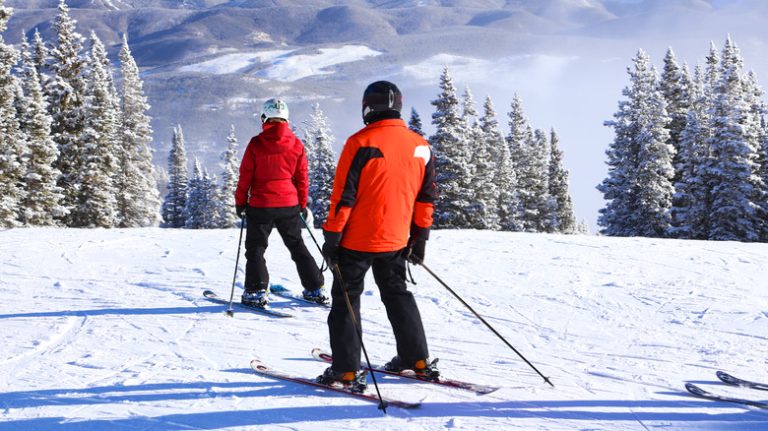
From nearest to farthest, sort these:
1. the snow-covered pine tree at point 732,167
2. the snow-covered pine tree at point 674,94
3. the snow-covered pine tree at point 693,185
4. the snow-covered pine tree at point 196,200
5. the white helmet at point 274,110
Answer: the white helmet at point 274,110 < the snow-covered pine tree at point 732,167 < the snow-covered pine tree at point 693,185 < the snow-covered pine tree at point 674,94 < the snow-covered pine tree at point 196,200

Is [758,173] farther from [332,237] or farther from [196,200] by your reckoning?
[196,200]

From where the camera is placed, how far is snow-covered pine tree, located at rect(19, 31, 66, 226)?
2755 cm

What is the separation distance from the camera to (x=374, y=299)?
7.72 m

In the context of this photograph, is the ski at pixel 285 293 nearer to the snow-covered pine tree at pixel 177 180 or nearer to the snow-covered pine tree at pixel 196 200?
the snow-covered pine tree at pixel 196 200

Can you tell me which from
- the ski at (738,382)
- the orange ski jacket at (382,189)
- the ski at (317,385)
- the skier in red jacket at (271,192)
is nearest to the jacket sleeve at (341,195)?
the orange ski jacket at (382,189)

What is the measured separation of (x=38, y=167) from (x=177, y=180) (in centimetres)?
A: 3101

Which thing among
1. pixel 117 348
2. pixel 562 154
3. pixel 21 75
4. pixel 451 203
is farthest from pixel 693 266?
pixel 562 154

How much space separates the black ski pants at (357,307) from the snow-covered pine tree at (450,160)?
96.1 feet

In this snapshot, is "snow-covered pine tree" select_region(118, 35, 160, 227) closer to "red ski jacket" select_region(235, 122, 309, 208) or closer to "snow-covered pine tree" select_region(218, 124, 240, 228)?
"snow-covered pine tree" select_region(218, 124, 240, 228)

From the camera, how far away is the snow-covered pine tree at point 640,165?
1382 inches

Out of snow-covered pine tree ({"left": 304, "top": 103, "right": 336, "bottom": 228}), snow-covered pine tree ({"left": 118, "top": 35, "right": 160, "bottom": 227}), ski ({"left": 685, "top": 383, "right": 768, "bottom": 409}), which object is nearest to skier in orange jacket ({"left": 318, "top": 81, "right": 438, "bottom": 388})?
ski ({"left": 685, "top": 383, "right": 768, "bottom": 409})

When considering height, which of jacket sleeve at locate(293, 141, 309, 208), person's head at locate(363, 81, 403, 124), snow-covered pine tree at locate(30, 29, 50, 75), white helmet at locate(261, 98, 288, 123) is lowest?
jacket sleeve at locate(293, 141, 309, 208)

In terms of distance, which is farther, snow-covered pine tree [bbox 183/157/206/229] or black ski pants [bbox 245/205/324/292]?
snow-covered pine tree [bbox 183/157/206/229]

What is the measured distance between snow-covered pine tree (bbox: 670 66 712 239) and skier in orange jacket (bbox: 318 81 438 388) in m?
32.2
